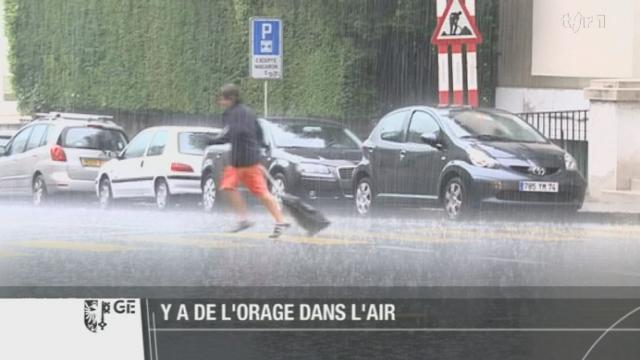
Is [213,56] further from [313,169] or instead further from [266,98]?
[313,169]

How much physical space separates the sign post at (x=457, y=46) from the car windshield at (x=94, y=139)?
1.22 meters

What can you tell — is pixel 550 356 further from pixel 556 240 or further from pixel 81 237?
pixel 81 237

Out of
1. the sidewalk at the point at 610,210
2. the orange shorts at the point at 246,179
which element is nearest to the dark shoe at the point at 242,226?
the orange shorts at the point at 246,179

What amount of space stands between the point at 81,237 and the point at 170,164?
42 centimetres

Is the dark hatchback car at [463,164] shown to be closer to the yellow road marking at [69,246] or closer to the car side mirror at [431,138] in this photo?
the car side mirror at [431,138]

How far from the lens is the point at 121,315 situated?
11.3 ft

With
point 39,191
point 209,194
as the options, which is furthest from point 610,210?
point 39,191

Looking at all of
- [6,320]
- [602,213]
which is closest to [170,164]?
[6,320]

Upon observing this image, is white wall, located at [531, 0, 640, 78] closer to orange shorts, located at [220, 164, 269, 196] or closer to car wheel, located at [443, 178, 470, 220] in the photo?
car wheel, located at [443, 178, 470, 220]

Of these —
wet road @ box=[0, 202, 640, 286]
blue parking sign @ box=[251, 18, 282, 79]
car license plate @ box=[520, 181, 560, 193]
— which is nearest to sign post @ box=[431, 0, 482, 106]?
car license plate @ box=[520, 181, 560, 193]

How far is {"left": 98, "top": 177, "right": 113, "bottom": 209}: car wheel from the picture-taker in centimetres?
328

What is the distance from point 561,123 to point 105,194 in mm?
1727

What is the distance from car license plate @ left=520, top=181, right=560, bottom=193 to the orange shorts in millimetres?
948

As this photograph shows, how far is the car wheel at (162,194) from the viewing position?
327 centimetres
